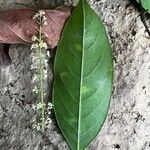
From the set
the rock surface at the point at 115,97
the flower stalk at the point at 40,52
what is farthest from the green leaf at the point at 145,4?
the flower stalk at the point at 40,52

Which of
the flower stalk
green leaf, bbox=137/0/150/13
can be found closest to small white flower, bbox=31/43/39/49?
the flower stalk

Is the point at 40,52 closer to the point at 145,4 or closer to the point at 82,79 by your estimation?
the point at 82,79

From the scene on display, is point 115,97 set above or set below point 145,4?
below

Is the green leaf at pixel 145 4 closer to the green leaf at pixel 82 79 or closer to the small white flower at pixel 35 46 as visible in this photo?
the green leaf at pixel 82 79

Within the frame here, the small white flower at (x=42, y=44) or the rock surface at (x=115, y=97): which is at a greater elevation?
the small white flower at (x=42, y=44)

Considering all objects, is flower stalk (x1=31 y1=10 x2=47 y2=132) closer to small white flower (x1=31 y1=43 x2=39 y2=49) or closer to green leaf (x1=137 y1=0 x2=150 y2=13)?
small white flower (x1=31 y1=43 x2=39 y2=49)

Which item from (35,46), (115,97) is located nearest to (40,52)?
(35,46)
